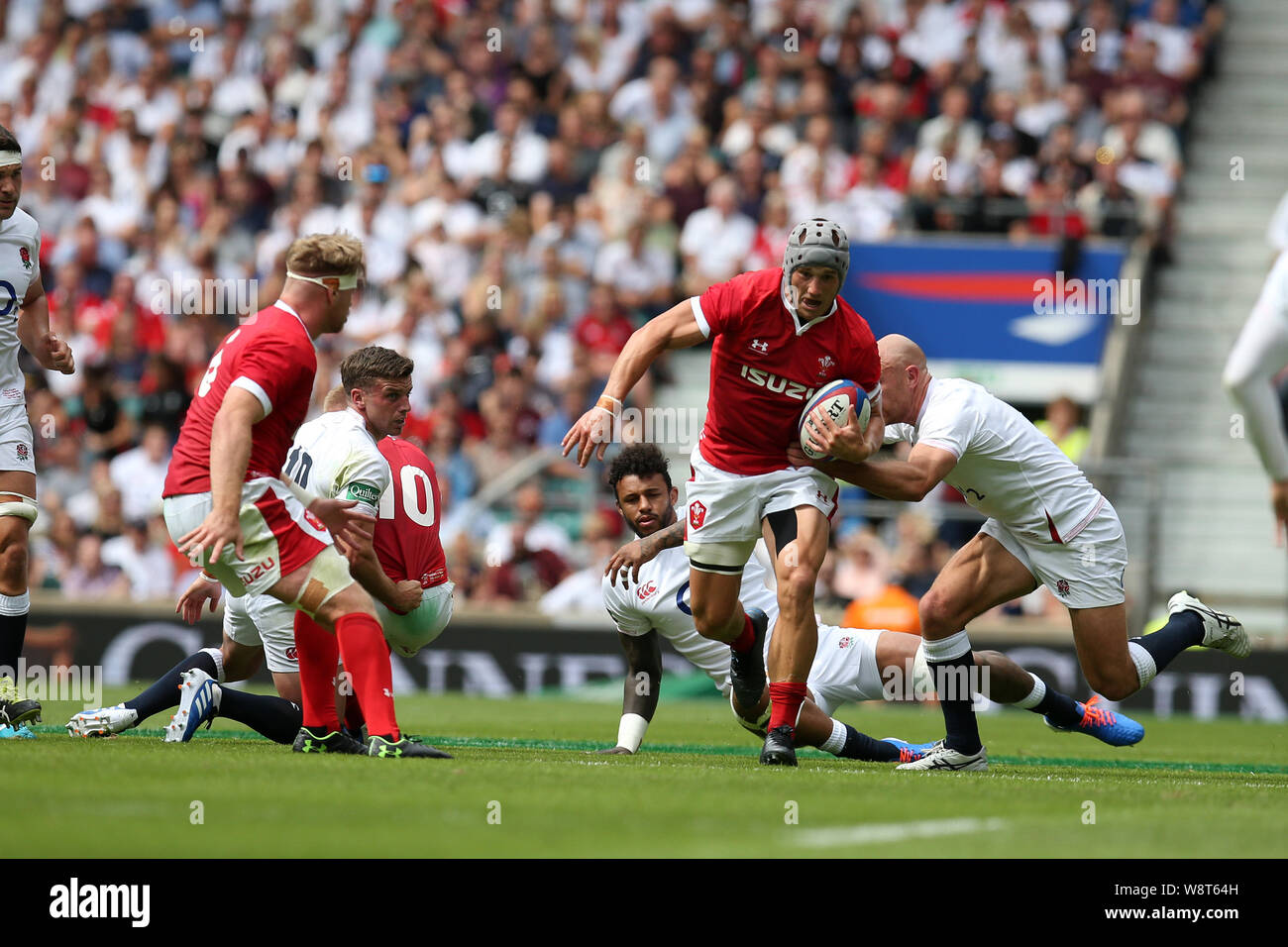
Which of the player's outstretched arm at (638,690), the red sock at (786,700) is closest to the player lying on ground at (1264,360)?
the red sock at (786,700)

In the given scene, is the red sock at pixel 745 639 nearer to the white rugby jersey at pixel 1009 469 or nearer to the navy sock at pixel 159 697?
the white rugby jersey at pixel 1009 469

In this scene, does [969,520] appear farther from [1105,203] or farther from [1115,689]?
[1115,689]

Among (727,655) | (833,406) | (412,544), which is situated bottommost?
(727,655)

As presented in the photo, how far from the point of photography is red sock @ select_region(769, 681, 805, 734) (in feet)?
24.7

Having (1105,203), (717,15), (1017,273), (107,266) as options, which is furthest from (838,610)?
(107,266)

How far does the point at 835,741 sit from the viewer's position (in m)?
8.04

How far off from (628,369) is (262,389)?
1.65 meters

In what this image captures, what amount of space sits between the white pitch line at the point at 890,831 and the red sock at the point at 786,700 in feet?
6.47

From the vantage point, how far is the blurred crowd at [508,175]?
16469 mm

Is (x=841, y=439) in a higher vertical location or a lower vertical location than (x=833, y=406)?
lower

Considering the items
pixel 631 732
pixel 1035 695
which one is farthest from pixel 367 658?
pixel 1035 695

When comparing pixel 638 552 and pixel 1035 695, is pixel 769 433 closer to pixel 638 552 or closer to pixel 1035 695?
pixel 638 552

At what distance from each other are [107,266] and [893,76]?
29.5 ft

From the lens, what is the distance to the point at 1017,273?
16938 mm
